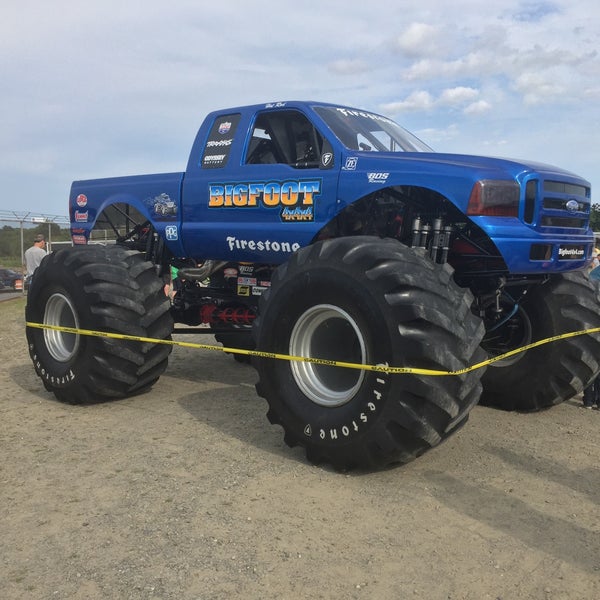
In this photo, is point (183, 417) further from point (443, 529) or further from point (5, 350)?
point (5, 350)

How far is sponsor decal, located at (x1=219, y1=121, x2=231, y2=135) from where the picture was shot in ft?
19.7

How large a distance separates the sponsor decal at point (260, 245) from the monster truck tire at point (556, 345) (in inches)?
81.3

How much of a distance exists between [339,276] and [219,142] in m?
2.38

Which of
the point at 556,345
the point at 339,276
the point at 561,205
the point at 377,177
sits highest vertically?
the point at 377,177

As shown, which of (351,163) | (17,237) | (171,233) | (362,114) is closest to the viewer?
(351,163)

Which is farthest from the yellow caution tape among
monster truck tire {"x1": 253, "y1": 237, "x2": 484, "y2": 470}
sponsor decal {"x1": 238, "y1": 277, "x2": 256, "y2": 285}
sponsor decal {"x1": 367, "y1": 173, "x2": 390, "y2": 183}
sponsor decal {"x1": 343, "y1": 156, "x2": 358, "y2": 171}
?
sponsor decal {"x1": 343, "y1": 156, "x2": 358, "y2": 171}

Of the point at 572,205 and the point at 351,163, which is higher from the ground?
the point at 351,163

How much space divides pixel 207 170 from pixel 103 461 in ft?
9.19

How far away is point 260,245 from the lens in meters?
5.64

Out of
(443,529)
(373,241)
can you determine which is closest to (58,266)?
(373,241)

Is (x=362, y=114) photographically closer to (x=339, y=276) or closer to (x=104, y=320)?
(x=339, y=276)

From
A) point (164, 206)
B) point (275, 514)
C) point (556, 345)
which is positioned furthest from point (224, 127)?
point (275, 514)

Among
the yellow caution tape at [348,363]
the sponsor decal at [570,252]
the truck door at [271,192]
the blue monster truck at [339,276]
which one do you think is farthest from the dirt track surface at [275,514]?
the truck door at [271,192]

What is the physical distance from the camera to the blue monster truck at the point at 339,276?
159 inches
